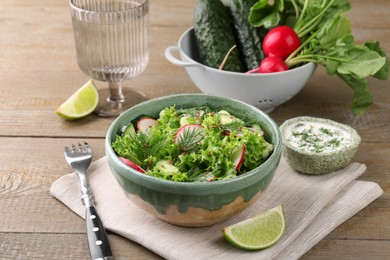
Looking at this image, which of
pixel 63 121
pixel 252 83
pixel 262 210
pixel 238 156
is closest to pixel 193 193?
pixel 238 156

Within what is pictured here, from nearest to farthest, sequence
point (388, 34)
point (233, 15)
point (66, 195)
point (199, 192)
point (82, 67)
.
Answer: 1. point (199, 192)
2. point (66, 195)
3. point (82, 67)
4. point (233, 15)
5. point (388, 34)

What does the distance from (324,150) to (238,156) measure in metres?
0.34

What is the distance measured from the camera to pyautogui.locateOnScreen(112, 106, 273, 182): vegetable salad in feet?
4.50

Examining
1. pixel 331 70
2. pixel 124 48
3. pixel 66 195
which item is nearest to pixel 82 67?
pixel 124 48

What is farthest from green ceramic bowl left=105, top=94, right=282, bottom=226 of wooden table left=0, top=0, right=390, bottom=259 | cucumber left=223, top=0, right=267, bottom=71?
cucumber left=223, top=0, right=267, bottom=71

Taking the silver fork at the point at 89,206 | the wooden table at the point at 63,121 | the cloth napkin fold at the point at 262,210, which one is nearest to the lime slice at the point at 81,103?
the wooden table at the point at 63,121

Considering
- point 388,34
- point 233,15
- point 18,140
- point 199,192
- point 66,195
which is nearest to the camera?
point 199,192

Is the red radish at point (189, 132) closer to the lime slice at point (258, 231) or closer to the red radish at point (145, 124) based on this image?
the red radish at point (145, 124)

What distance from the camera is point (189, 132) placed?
4.75 ft

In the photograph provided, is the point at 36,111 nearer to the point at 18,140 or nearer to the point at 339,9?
the point at 18,140

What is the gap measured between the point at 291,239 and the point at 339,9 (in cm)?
94

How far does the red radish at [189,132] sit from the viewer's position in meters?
1.44

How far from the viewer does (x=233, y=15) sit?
2154 mm

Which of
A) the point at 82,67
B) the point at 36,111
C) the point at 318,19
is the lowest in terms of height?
the point at 36,111
